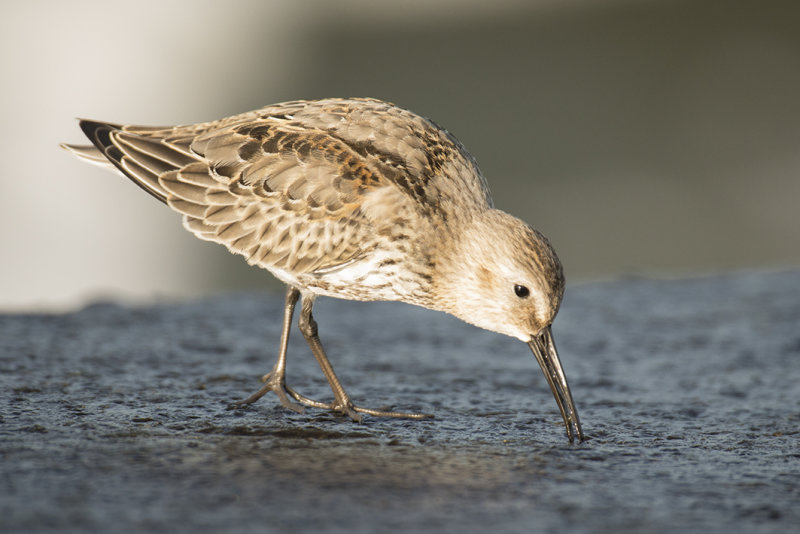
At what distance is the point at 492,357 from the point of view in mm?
7156

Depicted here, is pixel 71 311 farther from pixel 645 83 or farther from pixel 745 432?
pixel 645 83

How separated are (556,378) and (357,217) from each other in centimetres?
152

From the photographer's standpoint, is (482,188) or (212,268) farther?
(212,268)

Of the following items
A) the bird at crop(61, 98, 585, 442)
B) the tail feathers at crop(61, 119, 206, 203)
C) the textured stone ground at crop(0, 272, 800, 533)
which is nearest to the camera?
the textured stone ground at crop(0, 272, 800, 533)

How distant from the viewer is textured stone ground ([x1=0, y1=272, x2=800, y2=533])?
12.3ft

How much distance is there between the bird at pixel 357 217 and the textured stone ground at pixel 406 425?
0.51 metres

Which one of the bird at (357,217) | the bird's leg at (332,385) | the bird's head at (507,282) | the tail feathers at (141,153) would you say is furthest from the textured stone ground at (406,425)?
the tail feathers at (141,153)

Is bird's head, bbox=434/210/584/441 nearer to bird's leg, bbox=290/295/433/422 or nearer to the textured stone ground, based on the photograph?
the textured stone ground

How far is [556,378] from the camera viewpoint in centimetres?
562

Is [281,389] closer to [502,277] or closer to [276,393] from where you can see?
[276,393]

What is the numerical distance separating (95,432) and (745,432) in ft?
10.7

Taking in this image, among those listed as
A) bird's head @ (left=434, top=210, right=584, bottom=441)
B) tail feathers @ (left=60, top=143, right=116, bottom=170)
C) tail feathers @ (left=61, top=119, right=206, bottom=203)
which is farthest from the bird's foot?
tail feathers @ (left=60, top=143, right=116, bottom=170)

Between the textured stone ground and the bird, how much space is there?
20.3 inches

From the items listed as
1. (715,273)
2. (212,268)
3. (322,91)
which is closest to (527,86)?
(322,91)
